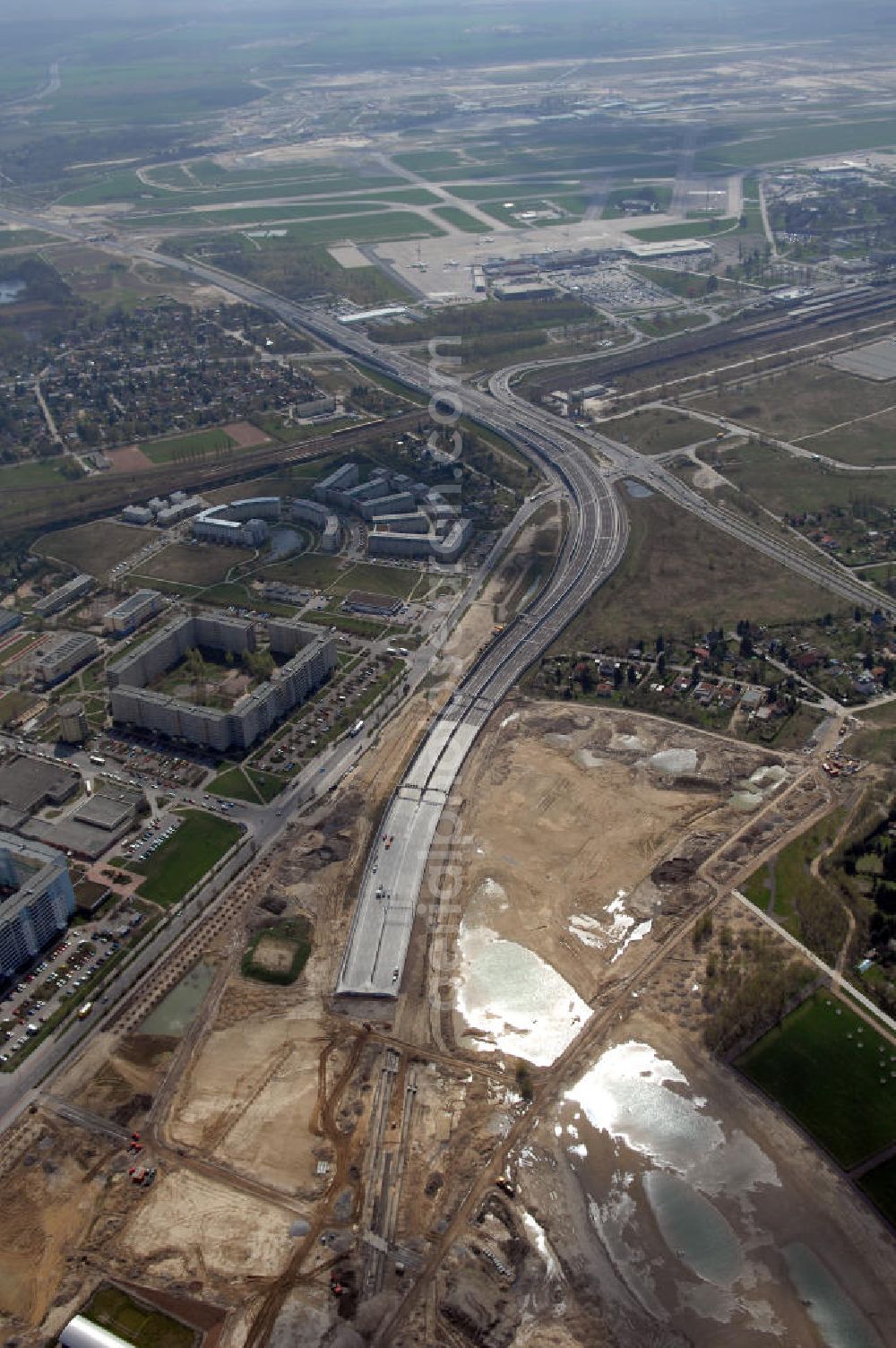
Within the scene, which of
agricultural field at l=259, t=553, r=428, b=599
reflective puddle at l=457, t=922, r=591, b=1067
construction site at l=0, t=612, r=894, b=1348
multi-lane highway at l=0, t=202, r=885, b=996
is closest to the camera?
construction site at l=0, t=612, r=894, b=1348

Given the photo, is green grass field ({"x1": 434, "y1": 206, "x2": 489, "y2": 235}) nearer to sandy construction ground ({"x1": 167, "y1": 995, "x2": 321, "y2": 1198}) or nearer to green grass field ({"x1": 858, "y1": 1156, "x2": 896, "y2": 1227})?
sandy construction ground ({"x1": 167, "y1": 995, "x2": 321, "y2": 1198})

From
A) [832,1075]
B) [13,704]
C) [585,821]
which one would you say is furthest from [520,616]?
[832,1075]

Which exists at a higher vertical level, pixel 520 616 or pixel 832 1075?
pixel 832 1075

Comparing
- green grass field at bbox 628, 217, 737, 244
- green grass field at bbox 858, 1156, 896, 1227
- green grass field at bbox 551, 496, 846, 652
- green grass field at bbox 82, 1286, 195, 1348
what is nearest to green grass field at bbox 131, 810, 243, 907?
green grass field at bbox 82, 1286, 195, 1348

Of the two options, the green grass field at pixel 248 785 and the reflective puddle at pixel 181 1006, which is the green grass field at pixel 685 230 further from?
the reflective puddle at pixel 181 1006

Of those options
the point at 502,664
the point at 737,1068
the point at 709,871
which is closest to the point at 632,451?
the point at 502,664

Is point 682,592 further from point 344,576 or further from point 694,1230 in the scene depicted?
point 694,1230

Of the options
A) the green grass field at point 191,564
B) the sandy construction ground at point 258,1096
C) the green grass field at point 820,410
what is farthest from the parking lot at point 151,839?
the green grass field at point 820,410
